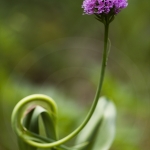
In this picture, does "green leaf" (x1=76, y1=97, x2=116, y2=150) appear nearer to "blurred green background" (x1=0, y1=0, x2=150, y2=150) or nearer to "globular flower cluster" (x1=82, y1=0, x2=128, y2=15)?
"globular flower cluster" (x1=82, y1=0, x2=128, y2=15)

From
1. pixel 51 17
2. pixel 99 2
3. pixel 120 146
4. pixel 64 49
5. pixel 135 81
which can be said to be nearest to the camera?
pixel 99 2

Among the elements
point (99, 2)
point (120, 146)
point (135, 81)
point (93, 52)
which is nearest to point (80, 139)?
point (99, 2)

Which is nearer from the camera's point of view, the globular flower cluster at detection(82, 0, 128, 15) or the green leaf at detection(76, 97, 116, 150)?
the globular flower cluster at detection(82, 0, 128, 15)

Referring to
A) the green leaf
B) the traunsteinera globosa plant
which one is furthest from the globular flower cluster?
the green leaf

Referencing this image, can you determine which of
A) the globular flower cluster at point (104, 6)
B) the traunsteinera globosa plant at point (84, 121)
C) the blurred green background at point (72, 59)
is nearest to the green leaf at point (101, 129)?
the traunsteinera globosa plant at point (84, 121)

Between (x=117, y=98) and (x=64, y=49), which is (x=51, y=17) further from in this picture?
(x=117, y=98)

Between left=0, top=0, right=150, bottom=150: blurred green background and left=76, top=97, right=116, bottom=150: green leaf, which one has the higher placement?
left=0, top=0, right=150, bottom=150: blurred green background

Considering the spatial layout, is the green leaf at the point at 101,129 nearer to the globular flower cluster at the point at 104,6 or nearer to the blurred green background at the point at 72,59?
the globular flower cluster at the point at 104,6

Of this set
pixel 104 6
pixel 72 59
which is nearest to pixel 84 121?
pixel 104 6
